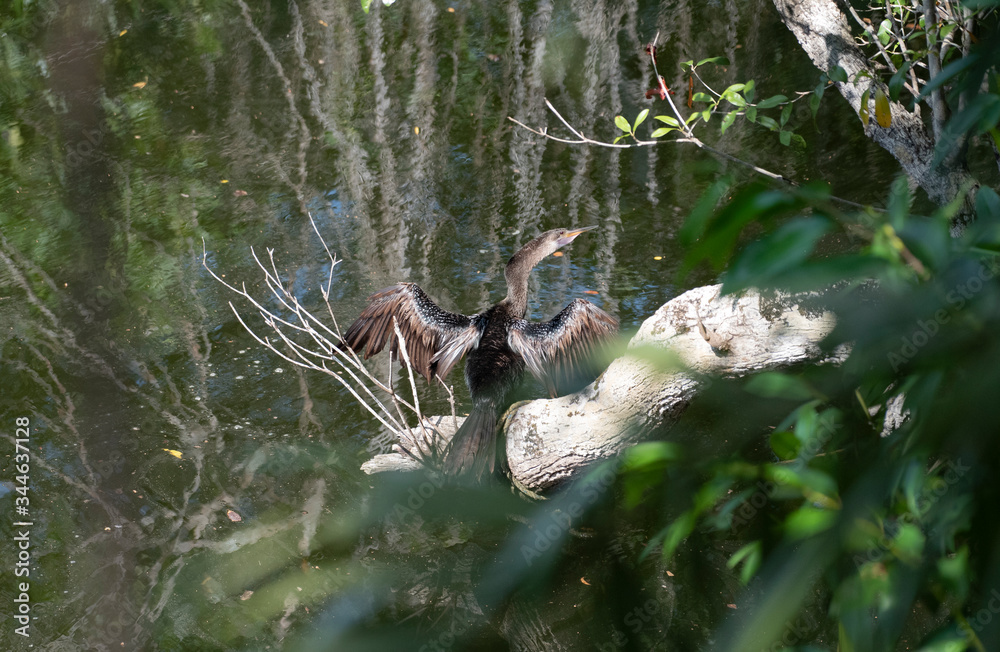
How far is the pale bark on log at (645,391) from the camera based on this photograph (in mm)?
2457

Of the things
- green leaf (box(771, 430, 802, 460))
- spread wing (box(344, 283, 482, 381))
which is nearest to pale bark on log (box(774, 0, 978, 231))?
green leaf (box(771, 430, 802, 460))

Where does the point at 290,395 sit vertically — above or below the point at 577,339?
below

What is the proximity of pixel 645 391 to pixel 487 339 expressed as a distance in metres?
1.00

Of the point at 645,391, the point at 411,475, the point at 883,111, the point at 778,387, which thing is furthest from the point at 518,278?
the point at 778,387

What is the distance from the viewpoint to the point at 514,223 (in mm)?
4699

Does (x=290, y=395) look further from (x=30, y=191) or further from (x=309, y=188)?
(x=30, y=191)

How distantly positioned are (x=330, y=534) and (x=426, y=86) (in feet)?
14.9

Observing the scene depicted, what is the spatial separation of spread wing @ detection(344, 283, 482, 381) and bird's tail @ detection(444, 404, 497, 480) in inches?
17.7

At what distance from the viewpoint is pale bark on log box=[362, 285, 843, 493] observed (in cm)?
246

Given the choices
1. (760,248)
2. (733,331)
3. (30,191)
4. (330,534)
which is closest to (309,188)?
(30,191)

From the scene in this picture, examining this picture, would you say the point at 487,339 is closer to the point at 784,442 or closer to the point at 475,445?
the point at 475,445

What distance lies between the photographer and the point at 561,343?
129 inches

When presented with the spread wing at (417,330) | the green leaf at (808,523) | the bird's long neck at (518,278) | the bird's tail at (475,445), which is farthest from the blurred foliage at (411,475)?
the bird's long neck at (518,278)

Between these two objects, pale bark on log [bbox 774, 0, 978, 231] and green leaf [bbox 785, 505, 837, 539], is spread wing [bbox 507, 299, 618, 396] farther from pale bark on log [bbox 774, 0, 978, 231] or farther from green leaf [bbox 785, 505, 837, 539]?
green leaf [bbox 785, 505, 837, 539]
